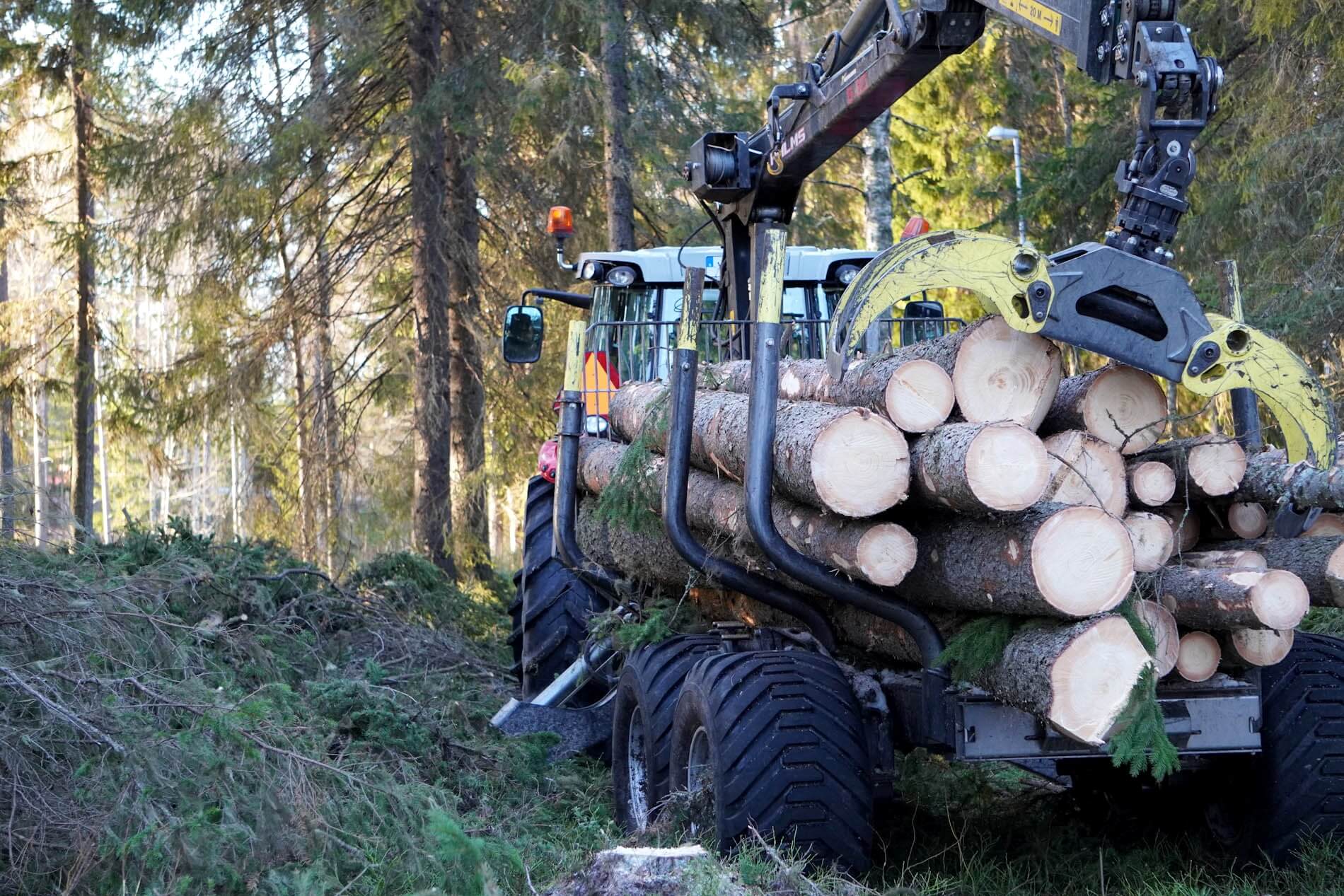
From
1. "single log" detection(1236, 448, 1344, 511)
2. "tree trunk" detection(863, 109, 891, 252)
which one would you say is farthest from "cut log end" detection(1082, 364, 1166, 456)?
"tree trunk" detection(863, 109, 891, 252)

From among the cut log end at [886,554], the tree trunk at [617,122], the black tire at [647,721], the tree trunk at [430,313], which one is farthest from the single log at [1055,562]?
the tree trunk at [430,313]

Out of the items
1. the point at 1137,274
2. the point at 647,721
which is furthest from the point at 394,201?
the point at 1137,274

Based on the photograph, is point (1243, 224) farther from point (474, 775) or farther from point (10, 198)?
point (10, 198)

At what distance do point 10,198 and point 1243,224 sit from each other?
587 inches

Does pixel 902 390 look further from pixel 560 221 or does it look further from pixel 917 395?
pixel 560 221

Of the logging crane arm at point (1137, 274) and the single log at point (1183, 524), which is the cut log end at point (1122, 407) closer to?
the logging crane arm at point (1137, 274)

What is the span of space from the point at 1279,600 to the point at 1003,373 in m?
1.17

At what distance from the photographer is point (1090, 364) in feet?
66.9

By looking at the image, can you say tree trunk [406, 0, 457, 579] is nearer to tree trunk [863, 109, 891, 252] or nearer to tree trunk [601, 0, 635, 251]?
tree trunk [601, 0, 635, 251]

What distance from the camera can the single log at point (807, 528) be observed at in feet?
16.3

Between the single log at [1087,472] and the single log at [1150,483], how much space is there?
0.09 m

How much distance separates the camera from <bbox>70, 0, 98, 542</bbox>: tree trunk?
1731 cm

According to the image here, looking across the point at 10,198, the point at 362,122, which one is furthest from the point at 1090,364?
the point at 10,198

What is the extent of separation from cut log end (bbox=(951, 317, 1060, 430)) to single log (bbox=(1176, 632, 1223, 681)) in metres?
1.01
